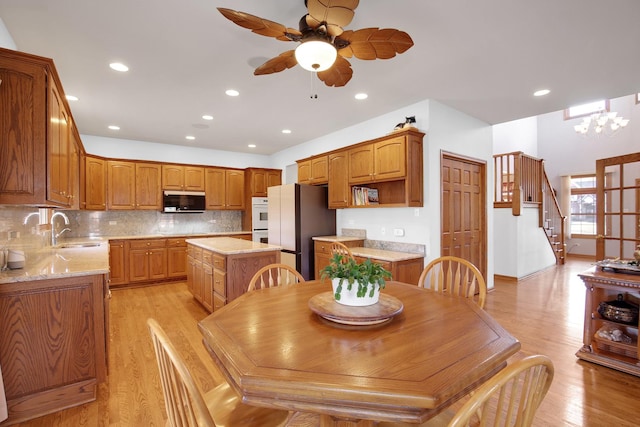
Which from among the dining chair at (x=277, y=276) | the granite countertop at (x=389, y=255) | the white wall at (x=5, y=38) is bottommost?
the granite countertop at (x=389, y=255)

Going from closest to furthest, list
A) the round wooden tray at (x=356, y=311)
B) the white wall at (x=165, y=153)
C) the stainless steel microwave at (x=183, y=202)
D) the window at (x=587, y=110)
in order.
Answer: the round wooden tray at (x=356, y=311), the white wall at (x=165, y=153), the stainless steel microwave at (x=183, y=202), the window at (x=587, y=110)

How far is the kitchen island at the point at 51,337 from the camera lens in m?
1.91

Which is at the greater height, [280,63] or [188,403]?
[280,63]

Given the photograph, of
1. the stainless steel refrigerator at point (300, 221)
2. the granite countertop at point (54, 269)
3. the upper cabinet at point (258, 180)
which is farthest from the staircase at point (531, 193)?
the granite countertop at point (54, 269)

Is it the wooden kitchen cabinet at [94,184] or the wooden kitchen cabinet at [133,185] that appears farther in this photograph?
the wooden kitchen cabinet at [133,185]

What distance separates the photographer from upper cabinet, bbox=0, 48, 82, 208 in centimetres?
189

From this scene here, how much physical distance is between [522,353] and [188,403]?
302 centimetres

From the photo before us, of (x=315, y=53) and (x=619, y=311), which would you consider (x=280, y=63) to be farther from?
(x=619, y=311)

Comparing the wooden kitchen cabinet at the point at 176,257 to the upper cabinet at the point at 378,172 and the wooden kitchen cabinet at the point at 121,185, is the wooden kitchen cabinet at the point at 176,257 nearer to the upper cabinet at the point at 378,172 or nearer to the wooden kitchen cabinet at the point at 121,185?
the wooden kitchen cabinet at the point at 121,185

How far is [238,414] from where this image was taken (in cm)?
120

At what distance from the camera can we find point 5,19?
2160mm

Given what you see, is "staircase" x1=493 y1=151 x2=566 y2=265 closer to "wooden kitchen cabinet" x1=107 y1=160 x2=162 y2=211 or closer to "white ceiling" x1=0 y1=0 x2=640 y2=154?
"white ceiling" x1=0 y1=0 x2=640 y2=154

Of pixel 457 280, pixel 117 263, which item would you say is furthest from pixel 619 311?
pixel 117 263

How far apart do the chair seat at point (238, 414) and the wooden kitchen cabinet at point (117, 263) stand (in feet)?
15.4
